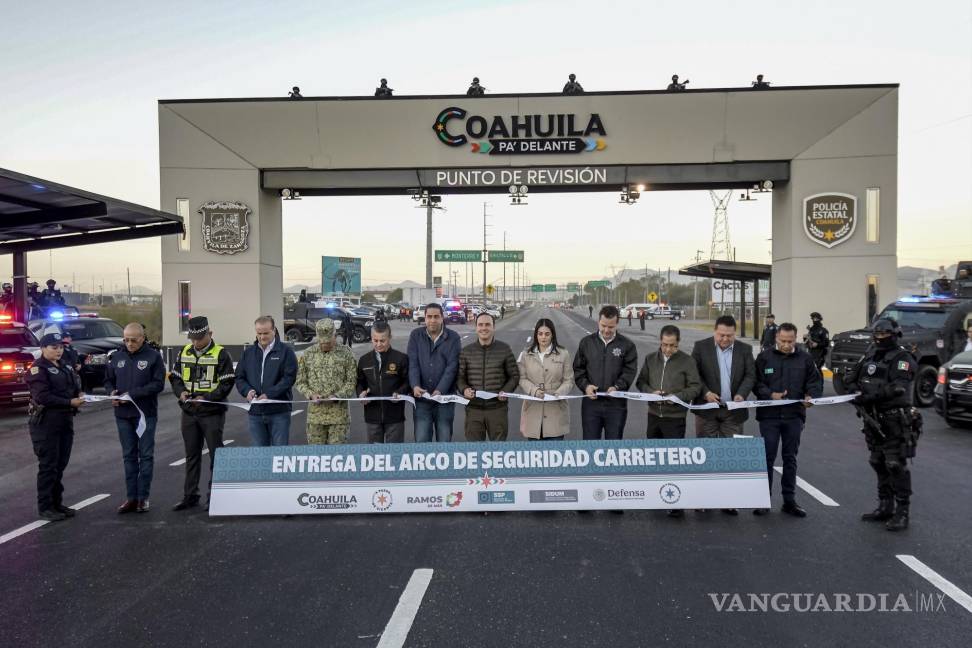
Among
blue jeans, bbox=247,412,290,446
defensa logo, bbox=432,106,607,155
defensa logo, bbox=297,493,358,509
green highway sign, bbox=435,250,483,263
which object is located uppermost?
defensa logo, bbox=432,106,607,155

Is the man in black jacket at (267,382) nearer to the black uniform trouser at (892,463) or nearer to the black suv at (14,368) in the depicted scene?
the black uniform trouser at (892,463)

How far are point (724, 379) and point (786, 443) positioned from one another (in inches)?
34.1

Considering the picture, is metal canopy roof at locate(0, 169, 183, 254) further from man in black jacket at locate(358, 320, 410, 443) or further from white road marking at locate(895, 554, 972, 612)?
white road marking at locate(895, 554, 972, 612)

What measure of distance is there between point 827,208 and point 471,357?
628 inches

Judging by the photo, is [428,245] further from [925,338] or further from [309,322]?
[925,338]

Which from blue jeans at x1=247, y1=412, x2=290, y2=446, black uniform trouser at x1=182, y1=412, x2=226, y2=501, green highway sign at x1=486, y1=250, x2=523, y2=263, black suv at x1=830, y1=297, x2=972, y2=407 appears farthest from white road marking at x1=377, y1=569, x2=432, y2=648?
green highway sign at x1=486, y1=250, x2=523, y2=263

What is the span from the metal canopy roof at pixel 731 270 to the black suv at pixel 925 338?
→ 38.7ft

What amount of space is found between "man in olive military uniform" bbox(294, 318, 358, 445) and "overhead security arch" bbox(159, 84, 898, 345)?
12.8m

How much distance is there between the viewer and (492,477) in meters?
6.34

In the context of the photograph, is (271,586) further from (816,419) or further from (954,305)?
(954,305)

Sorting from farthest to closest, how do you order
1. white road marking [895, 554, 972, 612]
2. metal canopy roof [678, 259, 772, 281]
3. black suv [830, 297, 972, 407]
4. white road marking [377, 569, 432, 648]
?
1. metal canopy roof [678, 259, 772, 281]
2. black suv [830, 297, 972, 407]
3. white road marking [895, 554, 972, 612]
4. white road marking [377, 569, 432, 648]

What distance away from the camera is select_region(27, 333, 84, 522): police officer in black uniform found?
631cm

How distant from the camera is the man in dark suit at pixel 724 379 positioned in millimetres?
6520

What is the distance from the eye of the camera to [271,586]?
4.80 meters
